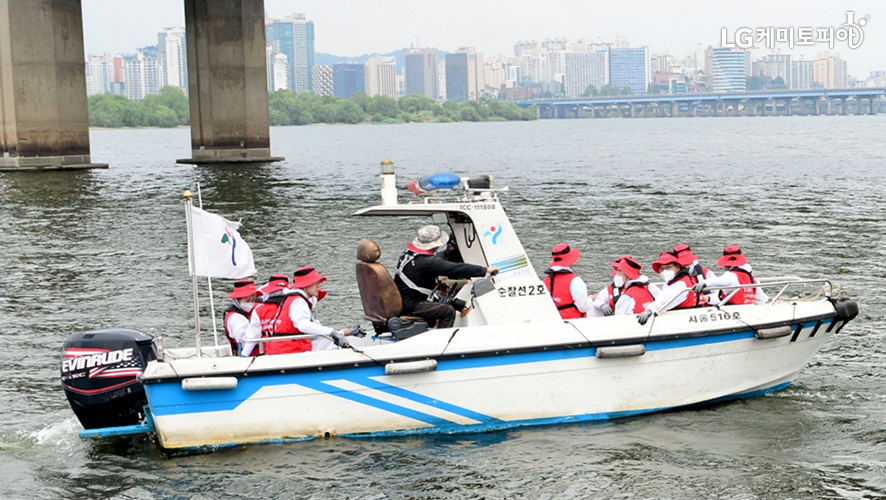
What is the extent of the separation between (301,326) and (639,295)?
3.20 meters

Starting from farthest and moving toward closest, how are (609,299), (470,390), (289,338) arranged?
(609,299)
(470,390)
(289,338)

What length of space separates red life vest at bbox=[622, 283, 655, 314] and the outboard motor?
4.42 metres

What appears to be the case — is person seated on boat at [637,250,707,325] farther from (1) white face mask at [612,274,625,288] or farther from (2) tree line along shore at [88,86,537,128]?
(2) tree line along shore at [88,86,537,128]

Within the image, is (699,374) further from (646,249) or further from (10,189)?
(10,189)

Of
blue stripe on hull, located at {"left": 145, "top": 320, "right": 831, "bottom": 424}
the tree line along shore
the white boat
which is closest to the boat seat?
the white boat

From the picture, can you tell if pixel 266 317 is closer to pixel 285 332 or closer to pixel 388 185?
pixel 285 332

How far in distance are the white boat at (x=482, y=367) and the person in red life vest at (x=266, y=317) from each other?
470 millimetres

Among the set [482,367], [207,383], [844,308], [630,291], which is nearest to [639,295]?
[630,291]

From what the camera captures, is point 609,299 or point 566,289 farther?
point 609,299

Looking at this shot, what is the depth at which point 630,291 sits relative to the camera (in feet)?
35.6

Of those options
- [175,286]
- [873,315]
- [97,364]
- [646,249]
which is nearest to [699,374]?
[97,364]

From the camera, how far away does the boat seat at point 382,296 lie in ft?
33.6

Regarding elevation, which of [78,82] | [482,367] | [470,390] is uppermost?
[78,82]

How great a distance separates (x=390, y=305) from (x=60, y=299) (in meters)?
10.2
